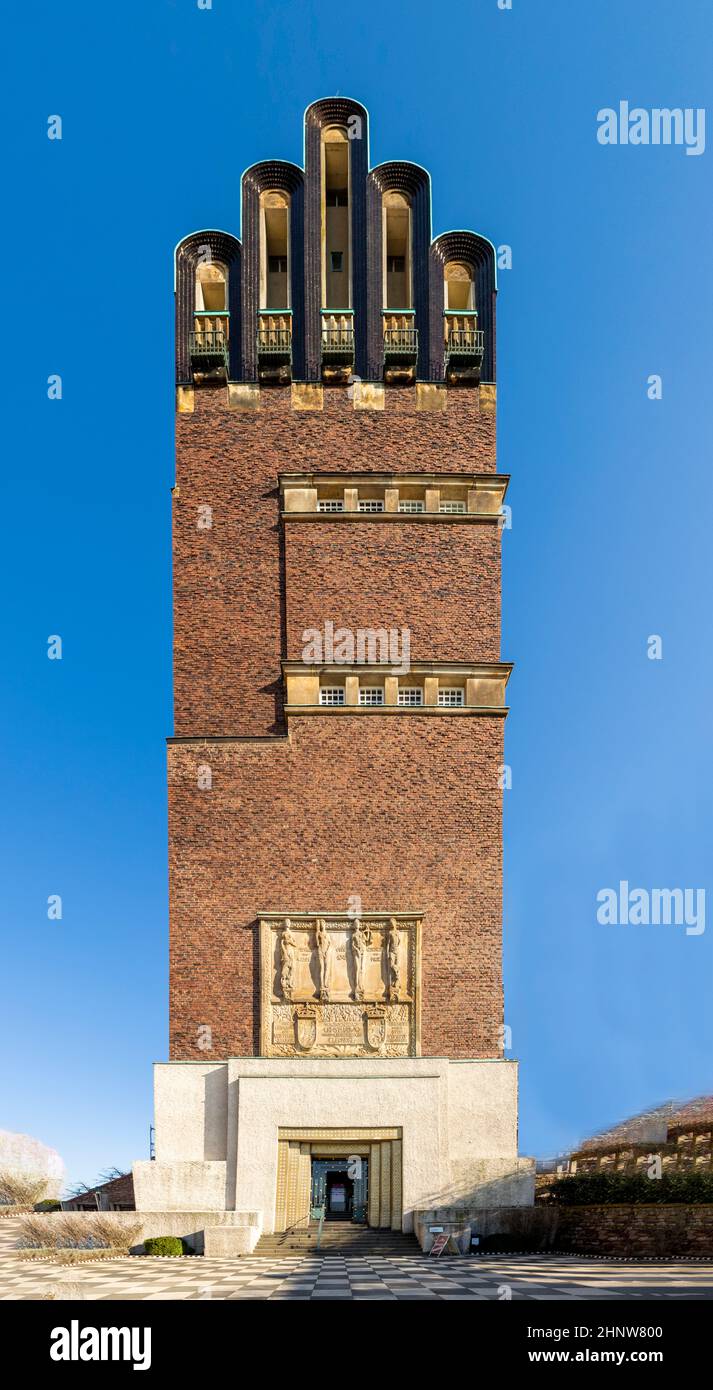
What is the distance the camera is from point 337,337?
41344 millimetres

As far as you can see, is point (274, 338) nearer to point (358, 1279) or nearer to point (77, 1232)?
point (77, 1232)

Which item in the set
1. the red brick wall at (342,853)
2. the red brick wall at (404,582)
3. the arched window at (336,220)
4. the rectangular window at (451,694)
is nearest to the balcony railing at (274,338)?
the arched window at (336,220)

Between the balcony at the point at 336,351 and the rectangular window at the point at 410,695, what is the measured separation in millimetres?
10686

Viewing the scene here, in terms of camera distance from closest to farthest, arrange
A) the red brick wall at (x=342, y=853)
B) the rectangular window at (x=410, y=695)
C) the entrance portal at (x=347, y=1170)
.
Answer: the entrance portal at (x=347, y=1170) → the red brick wall at (x=342, y=853) → the rectangular window at (x=410, y=695)

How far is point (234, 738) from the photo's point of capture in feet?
123

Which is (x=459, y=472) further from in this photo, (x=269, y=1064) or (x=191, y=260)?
(x=269, y=1064)

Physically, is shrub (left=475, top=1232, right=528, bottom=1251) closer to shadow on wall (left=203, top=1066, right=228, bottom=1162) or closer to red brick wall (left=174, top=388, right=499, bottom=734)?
shadow on wall (left=203, top=1066, right=228, bottom=1162)

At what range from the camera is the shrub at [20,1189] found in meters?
42.2

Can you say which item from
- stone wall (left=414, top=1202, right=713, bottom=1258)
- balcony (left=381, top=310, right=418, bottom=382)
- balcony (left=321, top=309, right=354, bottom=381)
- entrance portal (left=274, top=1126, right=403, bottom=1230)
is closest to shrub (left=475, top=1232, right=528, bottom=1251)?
stone wall (left=414, top=1202, right=713, bottom=1258)

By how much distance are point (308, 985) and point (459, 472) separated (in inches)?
649

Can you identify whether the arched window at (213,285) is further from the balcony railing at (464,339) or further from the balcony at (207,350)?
the balcony railing at (464,339)

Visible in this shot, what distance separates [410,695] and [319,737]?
10.2ft

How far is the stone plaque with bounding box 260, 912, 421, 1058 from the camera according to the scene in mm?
35188

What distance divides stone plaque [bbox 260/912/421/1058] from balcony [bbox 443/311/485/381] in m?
17.5
